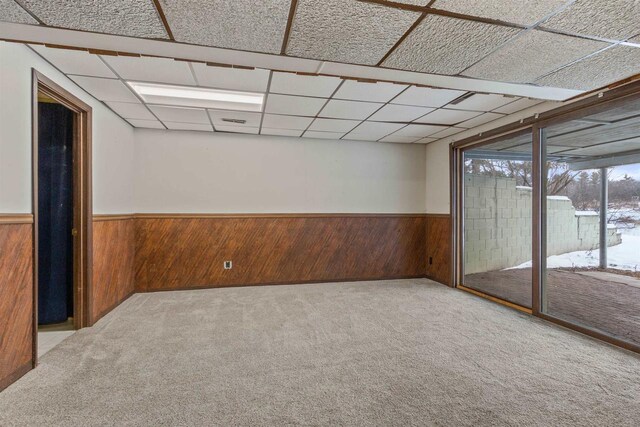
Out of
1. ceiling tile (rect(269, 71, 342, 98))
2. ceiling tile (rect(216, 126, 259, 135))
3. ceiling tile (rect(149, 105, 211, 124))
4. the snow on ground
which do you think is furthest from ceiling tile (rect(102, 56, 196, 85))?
the snow on ground

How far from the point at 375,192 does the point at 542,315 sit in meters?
2.93

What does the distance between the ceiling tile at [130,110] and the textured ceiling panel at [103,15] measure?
199 cm

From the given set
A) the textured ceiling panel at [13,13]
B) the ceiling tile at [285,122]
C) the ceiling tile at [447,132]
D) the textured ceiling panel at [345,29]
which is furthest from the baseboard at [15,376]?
the ceiling tile at [447,132]

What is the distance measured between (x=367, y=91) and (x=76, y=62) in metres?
2.51

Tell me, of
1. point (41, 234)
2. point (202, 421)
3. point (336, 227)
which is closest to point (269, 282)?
point (336, 227)

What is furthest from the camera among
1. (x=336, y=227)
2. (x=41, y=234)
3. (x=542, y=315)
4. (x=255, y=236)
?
(x=336, y=227)

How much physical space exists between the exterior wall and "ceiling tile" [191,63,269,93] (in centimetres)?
361

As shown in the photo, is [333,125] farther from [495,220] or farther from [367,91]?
[495,220]

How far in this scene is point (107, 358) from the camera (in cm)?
253

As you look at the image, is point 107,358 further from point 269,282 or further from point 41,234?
point 269,282

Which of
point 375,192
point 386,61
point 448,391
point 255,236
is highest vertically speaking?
point 386,61

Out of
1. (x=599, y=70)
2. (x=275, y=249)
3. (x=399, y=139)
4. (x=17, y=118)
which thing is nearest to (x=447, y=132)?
Answer: (x=399, y=139)

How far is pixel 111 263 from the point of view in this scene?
3.78 metres

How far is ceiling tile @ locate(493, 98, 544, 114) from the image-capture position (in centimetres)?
329
